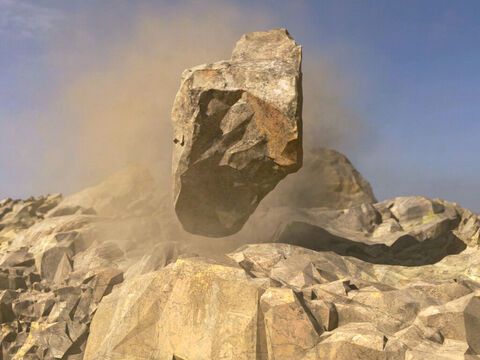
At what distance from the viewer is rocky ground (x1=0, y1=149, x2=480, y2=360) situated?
4727 mm

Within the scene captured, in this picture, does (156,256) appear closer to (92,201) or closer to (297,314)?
(297,314)

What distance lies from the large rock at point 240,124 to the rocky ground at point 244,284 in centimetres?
108

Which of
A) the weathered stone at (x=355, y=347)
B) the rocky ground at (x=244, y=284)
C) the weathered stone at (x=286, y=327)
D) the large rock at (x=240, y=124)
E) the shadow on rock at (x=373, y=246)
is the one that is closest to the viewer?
the weathered stone at (x=355, y=347)

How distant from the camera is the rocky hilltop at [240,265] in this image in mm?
4781

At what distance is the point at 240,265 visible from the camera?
20.6 ft

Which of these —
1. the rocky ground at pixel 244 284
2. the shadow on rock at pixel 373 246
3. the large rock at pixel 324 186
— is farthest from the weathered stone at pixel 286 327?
the large rock at pixel 324 186

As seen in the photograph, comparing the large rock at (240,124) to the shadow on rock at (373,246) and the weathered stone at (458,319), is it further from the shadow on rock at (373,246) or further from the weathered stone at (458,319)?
the weathered stone at (458,319)

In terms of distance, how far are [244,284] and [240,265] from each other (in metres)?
1.22

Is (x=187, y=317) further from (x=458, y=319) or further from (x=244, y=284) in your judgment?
(x=458, y=319)

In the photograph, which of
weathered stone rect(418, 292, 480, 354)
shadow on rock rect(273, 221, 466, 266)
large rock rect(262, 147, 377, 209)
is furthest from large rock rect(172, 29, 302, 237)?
large rock rect(262, 147, 377, 209)

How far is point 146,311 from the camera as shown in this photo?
5.20 meters

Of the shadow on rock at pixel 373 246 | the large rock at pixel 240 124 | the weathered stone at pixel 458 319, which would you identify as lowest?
the shadow on rock at pixel 373 246

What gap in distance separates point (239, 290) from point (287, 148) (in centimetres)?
233

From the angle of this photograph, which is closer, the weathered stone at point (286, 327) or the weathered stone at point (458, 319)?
the weathered stone at point (286, 327)
